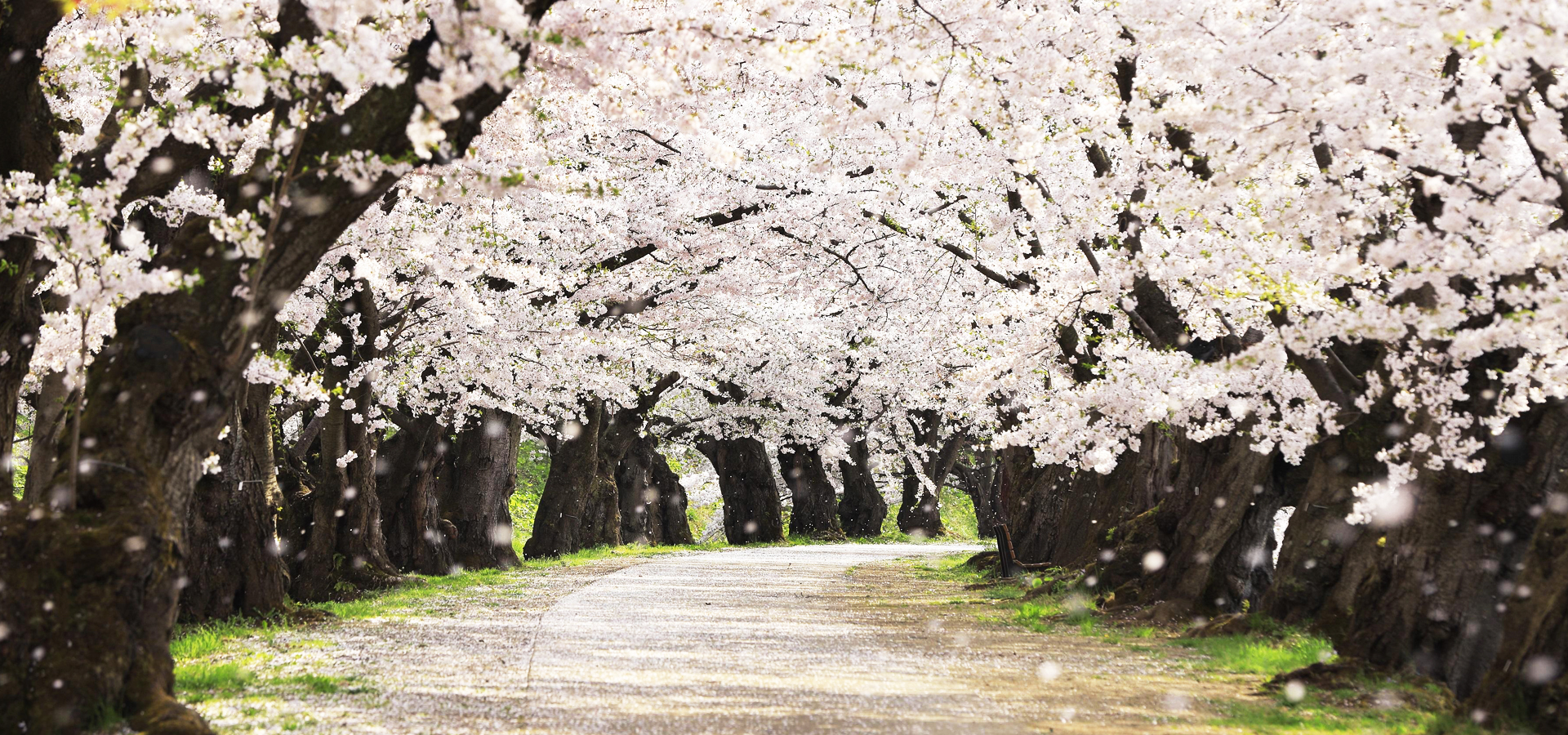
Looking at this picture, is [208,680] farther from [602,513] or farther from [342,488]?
[602,513]

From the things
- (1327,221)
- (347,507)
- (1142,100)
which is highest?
(1142,100)

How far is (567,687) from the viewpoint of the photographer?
9.48 metres

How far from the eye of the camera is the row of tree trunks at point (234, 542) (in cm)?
1374

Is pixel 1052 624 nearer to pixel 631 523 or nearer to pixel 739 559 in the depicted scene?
pixel 739 559

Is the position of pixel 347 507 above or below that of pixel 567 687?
above

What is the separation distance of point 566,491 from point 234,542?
17.4m

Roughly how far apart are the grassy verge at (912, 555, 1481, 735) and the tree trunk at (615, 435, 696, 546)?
83.6 ft

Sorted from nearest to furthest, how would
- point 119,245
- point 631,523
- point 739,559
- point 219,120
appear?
point 219,120, point 119,245, point 739,559, point 631,523

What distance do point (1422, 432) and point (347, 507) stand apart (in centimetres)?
1490

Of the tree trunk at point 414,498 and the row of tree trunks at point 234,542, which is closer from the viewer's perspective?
the row of tree trunks at point 234,542

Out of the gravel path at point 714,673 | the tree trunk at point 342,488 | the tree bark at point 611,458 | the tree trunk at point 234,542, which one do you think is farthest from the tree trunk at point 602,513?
the tree trunk at point 234,542

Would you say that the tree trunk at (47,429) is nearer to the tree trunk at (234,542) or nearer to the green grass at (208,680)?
the green grass at (208,680)

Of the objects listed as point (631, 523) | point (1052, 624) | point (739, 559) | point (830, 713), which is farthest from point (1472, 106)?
point (631, 523)

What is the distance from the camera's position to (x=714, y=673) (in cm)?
1034
